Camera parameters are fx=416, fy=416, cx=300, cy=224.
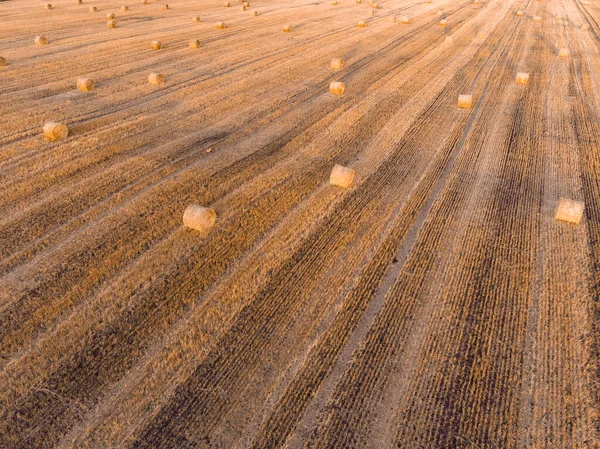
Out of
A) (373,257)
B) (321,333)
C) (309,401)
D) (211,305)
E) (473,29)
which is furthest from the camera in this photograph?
(473,29)

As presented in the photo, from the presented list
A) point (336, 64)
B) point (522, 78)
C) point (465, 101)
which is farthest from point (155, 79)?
point (522, 78)

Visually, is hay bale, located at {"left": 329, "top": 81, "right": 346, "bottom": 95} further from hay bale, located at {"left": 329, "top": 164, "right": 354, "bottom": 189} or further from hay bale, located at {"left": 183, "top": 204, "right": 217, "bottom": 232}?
hay bale, located at {"left": 183, "top": 204, "right": 217, "bottom": 232}

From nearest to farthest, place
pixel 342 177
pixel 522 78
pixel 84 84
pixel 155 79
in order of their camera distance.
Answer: pixel 342 177 < pixel 84 84 < pixel 155 79 < pixel 522 78

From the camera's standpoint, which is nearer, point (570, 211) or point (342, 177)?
point (570, 211)

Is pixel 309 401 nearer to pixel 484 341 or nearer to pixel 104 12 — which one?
pixel 484 341

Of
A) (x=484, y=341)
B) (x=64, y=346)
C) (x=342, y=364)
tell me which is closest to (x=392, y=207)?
(x=484, y=341)

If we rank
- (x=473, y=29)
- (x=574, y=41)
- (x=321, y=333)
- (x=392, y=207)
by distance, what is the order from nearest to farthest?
(x=321, y=333) < (x=392, y=207) < (x=574, y=41) < (x=473, y=29)

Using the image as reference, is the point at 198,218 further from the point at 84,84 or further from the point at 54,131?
the point at 84,84
